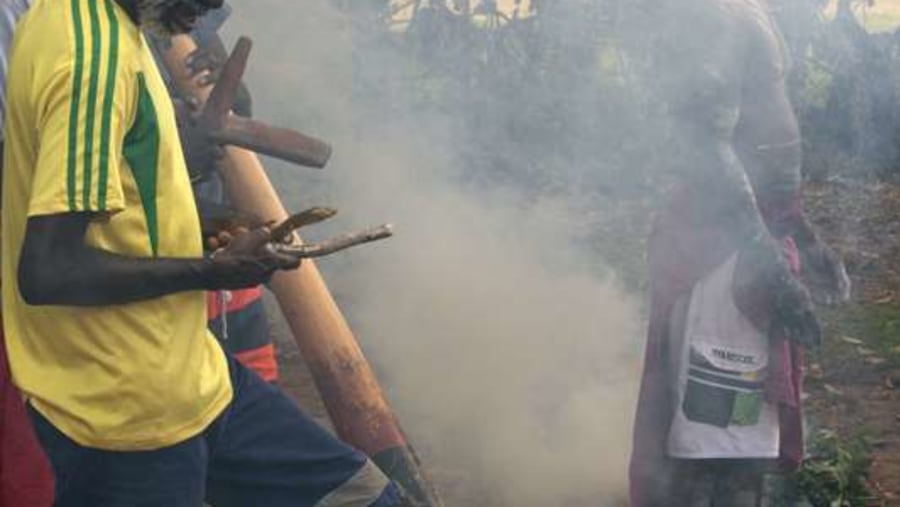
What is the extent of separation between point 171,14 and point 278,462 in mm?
1027

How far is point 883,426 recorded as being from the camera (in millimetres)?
5523

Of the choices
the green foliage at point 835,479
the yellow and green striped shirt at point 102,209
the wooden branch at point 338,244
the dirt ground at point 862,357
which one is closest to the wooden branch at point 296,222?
the wooden branch at point 338,244

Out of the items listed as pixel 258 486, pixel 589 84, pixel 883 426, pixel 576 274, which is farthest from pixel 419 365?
pixel 589 84

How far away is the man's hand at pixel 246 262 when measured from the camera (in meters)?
2.93

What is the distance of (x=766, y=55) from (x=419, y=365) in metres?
2.29

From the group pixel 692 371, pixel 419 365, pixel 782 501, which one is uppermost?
pixel 692 371

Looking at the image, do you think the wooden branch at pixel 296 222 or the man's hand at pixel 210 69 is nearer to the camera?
the wooden branch at pixel 296 222

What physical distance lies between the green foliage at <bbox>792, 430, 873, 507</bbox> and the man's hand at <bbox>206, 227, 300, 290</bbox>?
237 cm

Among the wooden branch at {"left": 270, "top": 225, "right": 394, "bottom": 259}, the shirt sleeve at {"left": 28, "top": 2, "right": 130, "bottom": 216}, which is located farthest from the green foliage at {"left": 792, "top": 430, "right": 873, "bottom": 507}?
the shirt sleeve at {"left": 28, "top": 2, "right": 130, "bottom": 216}

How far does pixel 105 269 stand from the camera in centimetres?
284

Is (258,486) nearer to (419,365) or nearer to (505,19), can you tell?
(419,365)

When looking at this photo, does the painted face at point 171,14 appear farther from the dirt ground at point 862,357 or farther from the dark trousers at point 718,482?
the dirt ground at point 862,357

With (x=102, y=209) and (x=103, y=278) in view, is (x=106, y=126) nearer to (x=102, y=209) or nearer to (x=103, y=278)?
(x=102, y=209)

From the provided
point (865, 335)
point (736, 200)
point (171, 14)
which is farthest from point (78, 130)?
point (865, 335)
